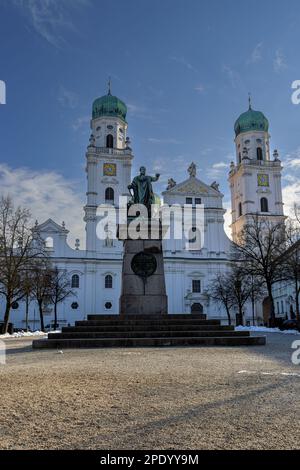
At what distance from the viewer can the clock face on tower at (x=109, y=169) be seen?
63500 mm

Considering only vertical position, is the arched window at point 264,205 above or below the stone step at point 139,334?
above

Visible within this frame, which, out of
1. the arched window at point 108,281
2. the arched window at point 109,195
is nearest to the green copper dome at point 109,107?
the arched window at point 109,195

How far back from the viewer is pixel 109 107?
6688 cm

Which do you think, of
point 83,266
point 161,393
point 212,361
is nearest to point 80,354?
point 212,361

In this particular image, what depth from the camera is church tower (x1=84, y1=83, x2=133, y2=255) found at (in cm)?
6091

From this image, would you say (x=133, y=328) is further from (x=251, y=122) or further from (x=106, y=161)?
(x=251, y=122)

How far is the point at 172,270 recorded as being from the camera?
2344 inches

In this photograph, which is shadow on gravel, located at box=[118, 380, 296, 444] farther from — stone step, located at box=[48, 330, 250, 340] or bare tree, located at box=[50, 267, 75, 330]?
bare tree, located at box=[50, 267, 75, 330]

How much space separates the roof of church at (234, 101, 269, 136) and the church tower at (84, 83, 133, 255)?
18523 millimetres

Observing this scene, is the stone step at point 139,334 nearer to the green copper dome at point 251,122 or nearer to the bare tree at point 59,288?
the bare tree at point 59,288

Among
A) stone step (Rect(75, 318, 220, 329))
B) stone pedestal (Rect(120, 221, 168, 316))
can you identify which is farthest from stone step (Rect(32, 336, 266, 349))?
stone pedestal (Rect(120, 221, 168, 316))

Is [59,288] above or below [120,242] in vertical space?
below

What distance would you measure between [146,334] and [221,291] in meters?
36.9

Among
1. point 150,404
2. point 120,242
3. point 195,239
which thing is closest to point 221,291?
point 195,239
